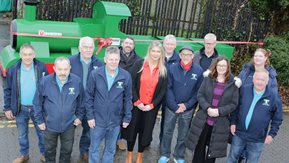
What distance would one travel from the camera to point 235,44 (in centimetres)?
1055

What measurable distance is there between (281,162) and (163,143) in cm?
209

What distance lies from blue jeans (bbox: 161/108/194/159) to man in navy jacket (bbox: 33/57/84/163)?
4.26ft

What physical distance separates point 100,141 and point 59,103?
0.76 metres

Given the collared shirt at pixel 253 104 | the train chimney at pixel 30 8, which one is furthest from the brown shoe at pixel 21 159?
the train chimney at pixel 30 8

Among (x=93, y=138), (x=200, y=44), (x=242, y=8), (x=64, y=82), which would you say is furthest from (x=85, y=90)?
(x=242, y=8)

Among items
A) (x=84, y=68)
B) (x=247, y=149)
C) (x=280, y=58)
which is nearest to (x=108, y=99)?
(x=84, y=68)

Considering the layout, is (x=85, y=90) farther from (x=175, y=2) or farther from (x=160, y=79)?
(x=175, y=2)

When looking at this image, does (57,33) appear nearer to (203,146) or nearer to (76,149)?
(76,149)

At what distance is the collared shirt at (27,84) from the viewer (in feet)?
15.0

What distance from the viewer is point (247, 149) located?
→ 475cm

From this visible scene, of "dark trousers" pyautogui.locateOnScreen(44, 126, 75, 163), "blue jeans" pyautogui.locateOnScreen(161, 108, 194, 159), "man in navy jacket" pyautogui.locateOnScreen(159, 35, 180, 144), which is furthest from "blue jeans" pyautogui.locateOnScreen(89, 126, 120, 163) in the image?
"man in navy jacket" pyautogui.locateOnScreen(159, 35, 180, 144)

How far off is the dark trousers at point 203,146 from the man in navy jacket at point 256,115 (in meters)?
0.32

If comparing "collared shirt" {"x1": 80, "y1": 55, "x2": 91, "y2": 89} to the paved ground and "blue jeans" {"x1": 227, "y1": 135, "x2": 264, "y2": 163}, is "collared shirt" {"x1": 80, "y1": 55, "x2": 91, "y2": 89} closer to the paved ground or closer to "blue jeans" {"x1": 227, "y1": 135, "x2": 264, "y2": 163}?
the paved ground

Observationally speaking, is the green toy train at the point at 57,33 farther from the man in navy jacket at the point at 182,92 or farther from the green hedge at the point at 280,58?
the green hedge at the point at 280,58
